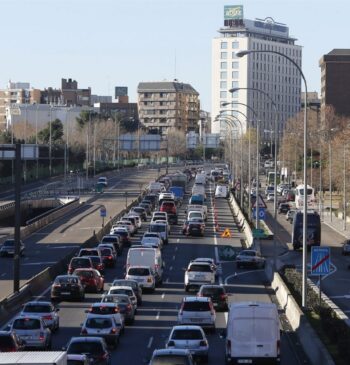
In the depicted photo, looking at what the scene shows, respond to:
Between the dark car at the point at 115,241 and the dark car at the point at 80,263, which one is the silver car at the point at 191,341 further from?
the dark car at the point at 115,241

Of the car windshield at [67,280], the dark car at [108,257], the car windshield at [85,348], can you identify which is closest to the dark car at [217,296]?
the car windshield at [67,280]

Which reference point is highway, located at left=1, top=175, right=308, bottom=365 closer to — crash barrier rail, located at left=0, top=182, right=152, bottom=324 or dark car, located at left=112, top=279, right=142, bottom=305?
dark car, located at left=112, top=279, right=142, bottom=305


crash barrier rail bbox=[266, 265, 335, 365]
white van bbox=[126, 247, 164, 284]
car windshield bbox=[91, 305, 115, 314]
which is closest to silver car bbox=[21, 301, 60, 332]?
car windshield bbox=[91, 305, 115, 314]

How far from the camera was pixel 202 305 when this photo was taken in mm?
38031

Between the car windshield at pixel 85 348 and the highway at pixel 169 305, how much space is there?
1275 millimetres

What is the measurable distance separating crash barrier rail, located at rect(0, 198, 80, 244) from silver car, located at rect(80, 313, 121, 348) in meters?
47.8

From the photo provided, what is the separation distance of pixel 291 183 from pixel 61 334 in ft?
402

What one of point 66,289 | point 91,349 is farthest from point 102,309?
point 66,289

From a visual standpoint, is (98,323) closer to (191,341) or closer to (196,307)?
(196,307)

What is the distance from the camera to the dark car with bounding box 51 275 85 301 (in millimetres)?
46344

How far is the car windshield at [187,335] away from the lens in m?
31.4

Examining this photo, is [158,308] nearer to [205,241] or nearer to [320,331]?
[320,331]

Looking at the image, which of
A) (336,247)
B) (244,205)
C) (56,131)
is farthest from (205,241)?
(56,131)

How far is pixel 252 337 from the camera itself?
29.9 metres
